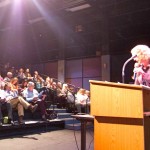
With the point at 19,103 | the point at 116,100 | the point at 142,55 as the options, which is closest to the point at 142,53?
the point at 142,55

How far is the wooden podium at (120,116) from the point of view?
6.72 ft

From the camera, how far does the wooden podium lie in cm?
205

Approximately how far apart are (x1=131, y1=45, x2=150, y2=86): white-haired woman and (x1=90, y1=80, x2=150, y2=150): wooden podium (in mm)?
490

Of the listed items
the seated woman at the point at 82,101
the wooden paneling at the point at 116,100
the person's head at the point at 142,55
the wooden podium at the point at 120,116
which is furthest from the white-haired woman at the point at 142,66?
the seated woman at the point at 82,101

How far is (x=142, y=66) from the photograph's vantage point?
2.78m

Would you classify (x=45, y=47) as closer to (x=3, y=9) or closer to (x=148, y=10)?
A: (x=3, y=9)

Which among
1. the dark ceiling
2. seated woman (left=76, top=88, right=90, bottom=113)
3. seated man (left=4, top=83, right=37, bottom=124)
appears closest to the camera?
seated man (left=4, top=83, right=37, bottom=124)

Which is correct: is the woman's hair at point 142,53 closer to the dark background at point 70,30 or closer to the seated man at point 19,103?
the seated man at point 19,103

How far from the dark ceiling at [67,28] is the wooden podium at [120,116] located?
9.81 meters

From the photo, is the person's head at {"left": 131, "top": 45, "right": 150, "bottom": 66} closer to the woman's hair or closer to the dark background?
the woman's hair

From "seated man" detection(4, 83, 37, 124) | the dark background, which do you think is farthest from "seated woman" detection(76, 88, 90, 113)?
the dark background

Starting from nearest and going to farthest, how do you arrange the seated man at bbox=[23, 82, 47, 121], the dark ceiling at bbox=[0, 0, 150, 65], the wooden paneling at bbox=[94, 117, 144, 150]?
the wooden paneling at bbox=[94, 117, 144, 150], the seated man at bbox=[23, 82, 47, 121], the dark ceiling at bbox=[0, 0, 150, 65]

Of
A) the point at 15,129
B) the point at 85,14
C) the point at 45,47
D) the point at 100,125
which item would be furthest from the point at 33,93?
the point at 45,47

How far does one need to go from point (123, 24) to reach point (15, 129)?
27.5ft
